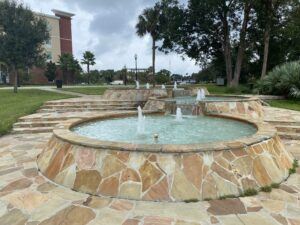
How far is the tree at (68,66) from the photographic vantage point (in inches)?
1522

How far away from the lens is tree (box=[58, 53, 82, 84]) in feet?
127

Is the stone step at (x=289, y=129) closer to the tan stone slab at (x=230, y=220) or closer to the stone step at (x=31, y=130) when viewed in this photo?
the tan stone slab at (x=230, y=220)

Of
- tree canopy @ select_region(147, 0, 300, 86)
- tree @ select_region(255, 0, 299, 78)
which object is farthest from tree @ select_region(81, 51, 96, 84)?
tree @ select_region(255, 0, 299, 78)

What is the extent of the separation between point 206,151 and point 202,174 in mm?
324

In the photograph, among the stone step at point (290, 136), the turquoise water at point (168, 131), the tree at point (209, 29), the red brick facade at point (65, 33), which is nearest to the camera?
the turquoise water at point (168, 131)

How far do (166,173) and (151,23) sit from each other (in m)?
25.8

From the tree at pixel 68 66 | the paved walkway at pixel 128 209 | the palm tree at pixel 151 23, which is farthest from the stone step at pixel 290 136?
the tree at pixel 68 66

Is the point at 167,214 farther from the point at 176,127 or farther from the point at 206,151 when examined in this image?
the point at 176,127

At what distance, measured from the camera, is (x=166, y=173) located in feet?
12.1

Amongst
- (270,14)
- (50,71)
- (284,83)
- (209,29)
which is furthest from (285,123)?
(50,71)

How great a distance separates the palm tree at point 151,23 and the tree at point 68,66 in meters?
14.6

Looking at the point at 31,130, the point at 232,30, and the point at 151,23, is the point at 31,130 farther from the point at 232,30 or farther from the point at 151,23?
the point at 151,23

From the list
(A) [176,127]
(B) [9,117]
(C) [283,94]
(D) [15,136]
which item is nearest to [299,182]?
(A) [176,127]

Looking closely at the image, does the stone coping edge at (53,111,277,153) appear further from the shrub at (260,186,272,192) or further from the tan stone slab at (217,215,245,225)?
the tan stone slab at (217,215,245,225)
